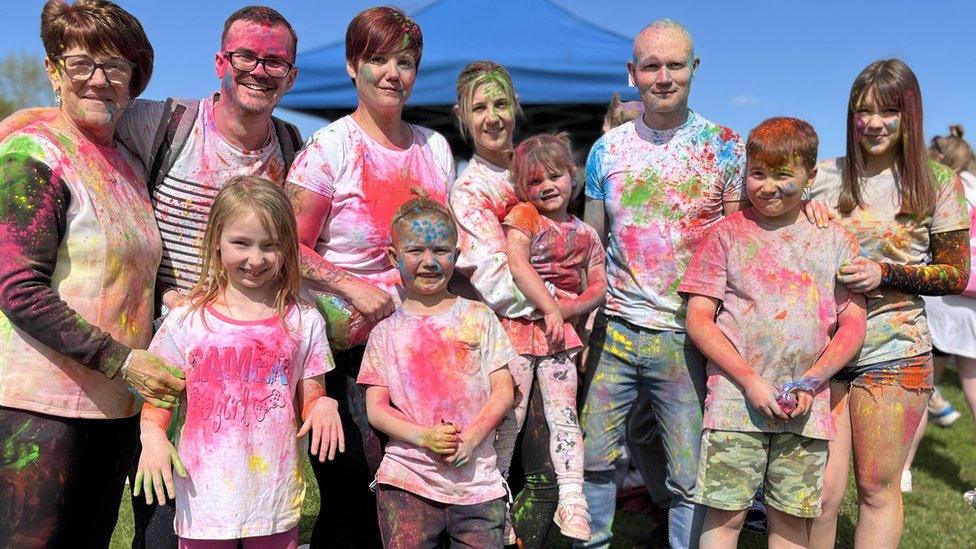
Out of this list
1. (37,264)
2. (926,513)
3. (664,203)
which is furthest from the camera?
(926,513)

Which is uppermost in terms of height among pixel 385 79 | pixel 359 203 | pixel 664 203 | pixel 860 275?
pixel 385 79

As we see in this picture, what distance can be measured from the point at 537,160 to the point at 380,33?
0.69m

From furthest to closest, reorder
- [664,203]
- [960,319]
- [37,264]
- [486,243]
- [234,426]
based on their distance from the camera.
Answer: [960,319]
[664,203]
[486,243]
[234,426]
[37,264]

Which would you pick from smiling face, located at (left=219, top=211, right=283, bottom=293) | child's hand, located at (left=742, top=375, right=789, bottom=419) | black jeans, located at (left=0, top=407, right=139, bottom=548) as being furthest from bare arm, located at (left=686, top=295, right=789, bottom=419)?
black jeans, located at (left=0, top=407, right=139, bottom=548)

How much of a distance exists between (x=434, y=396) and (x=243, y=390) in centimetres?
57

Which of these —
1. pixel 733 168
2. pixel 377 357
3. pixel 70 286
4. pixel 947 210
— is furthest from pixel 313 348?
pixel 947 210

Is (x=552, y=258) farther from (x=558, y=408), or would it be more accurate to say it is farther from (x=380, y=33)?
(x=380, y=33)

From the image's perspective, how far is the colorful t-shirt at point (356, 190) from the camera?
2.52 m

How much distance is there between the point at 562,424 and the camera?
276 cm

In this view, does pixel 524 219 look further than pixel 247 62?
Yes

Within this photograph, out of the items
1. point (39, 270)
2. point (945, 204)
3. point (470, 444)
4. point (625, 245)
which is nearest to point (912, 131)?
point (945, 204)

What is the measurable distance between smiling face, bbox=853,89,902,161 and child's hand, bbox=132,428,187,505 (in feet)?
8.17

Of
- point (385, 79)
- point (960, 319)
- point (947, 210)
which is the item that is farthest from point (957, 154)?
point (385, 79)

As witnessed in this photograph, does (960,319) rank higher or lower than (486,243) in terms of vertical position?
lower
